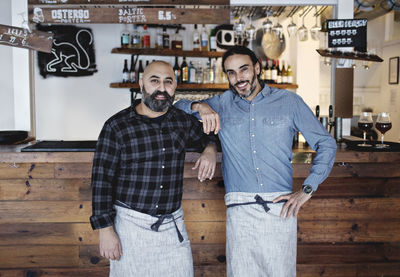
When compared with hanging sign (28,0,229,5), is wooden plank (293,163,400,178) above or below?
below

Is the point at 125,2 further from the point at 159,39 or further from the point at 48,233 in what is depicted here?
the point at 48,233

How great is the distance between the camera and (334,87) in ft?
10.3

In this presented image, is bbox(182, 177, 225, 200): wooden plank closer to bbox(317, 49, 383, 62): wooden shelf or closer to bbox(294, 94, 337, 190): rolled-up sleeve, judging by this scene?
bbox(294, 94, 337, 190): rolled-up sleeve

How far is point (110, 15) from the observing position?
2.85 meters

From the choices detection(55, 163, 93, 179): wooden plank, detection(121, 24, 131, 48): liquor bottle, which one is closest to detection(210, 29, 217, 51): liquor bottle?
detection(121, 24, 131, 48): liquor bottle

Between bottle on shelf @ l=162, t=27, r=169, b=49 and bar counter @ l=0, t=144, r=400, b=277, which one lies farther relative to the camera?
bottle on shelf @ l=162, t=27, r=169, b=49

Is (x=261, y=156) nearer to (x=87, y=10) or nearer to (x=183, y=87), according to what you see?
(x=87, y=10)

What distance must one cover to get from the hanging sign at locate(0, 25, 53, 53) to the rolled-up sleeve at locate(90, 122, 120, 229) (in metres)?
1.43

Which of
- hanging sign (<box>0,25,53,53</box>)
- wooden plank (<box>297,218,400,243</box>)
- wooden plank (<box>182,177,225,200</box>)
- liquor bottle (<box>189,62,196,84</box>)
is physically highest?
hanging sign (<box>0,25,53,53</box>)

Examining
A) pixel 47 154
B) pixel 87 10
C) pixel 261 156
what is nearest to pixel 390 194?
pixel 261 156

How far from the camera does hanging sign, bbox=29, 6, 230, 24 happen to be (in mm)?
2807

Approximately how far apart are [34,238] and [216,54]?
9.35ft

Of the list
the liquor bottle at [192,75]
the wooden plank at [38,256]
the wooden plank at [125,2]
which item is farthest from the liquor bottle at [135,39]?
the wooden plank at [38,256]

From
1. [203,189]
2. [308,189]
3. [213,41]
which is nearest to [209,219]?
[203,189]
